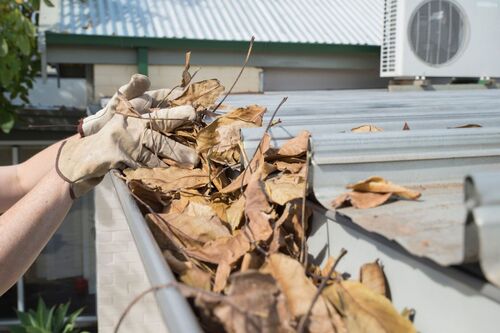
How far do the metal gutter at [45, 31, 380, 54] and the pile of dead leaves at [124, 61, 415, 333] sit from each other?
4.12 metres

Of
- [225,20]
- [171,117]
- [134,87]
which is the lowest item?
[171,117]

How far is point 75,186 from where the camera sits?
1.95 metres

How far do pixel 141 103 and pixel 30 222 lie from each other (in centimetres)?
59

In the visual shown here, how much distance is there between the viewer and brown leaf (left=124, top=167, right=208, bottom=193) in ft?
5.51

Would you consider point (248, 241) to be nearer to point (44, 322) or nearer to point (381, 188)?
point (381, 188)

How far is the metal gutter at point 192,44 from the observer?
575 centimetres

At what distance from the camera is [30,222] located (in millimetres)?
1916

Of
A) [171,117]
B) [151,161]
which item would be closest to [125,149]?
[151,161]

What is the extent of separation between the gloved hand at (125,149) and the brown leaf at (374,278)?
90cm

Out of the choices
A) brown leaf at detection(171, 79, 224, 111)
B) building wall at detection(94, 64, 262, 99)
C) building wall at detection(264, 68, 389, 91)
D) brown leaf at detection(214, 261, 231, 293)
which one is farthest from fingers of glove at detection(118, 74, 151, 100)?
building wall at detection(264, 68, 389, 91)

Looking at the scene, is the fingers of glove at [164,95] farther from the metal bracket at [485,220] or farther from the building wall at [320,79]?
the building wall at [320,79]

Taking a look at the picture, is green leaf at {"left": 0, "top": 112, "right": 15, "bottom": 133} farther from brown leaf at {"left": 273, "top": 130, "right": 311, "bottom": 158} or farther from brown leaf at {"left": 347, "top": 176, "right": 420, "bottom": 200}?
brown leaf at {"left": 347, "top": 176, "right": 420, "bottom": 200}

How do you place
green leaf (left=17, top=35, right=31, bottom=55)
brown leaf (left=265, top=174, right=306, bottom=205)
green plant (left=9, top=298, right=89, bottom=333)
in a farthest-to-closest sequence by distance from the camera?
green plant (left=9, top=298, right=89, bottom=333) → green leaf (left=17, top=35, right=31, bottom=55) → brown leaf (left=265, top=174, right=306, bottom=205)

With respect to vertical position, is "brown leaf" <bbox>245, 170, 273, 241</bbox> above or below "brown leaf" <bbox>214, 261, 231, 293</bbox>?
above
